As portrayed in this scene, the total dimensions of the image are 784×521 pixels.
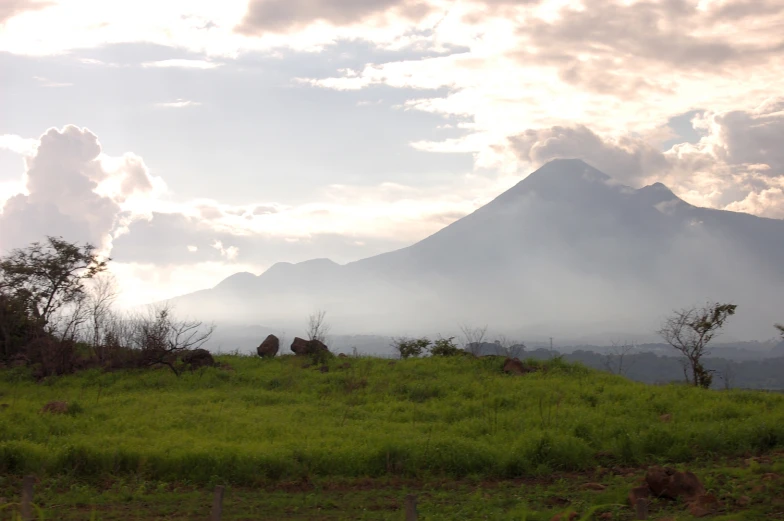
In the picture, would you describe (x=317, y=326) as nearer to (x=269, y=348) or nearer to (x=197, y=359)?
(x=269, y=348)

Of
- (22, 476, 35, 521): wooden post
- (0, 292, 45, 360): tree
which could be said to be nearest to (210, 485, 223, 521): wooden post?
(22, 476, 35, 521): wooden post

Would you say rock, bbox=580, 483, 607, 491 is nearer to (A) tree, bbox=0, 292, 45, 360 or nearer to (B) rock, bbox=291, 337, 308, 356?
(B) rock, bbox=291, 337, 308, 356

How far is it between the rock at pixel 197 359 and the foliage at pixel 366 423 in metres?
0.83

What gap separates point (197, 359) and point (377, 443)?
11036mm

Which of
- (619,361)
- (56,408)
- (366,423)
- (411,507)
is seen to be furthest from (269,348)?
(411,507)

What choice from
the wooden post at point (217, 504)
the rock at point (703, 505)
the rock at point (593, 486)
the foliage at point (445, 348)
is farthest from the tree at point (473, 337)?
the wooden post at point (217, 504)

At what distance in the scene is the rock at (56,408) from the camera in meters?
14.9

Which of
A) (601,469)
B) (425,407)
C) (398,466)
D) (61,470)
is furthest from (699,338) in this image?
→ (61,470)

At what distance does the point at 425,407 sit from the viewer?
1591 cm

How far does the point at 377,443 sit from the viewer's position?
11922 mm

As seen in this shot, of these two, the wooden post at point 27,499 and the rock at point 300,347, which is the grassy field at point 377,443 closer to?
the wooden post at point 27,499

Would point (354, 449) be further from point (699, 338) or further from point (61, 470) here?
point (699, 338)

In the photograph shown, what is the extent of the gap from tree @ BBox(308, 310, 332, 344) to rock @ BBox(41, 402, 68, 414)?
37.1 feet

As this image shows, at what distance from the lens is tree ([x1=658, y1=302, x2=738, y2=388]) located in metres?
21.2
